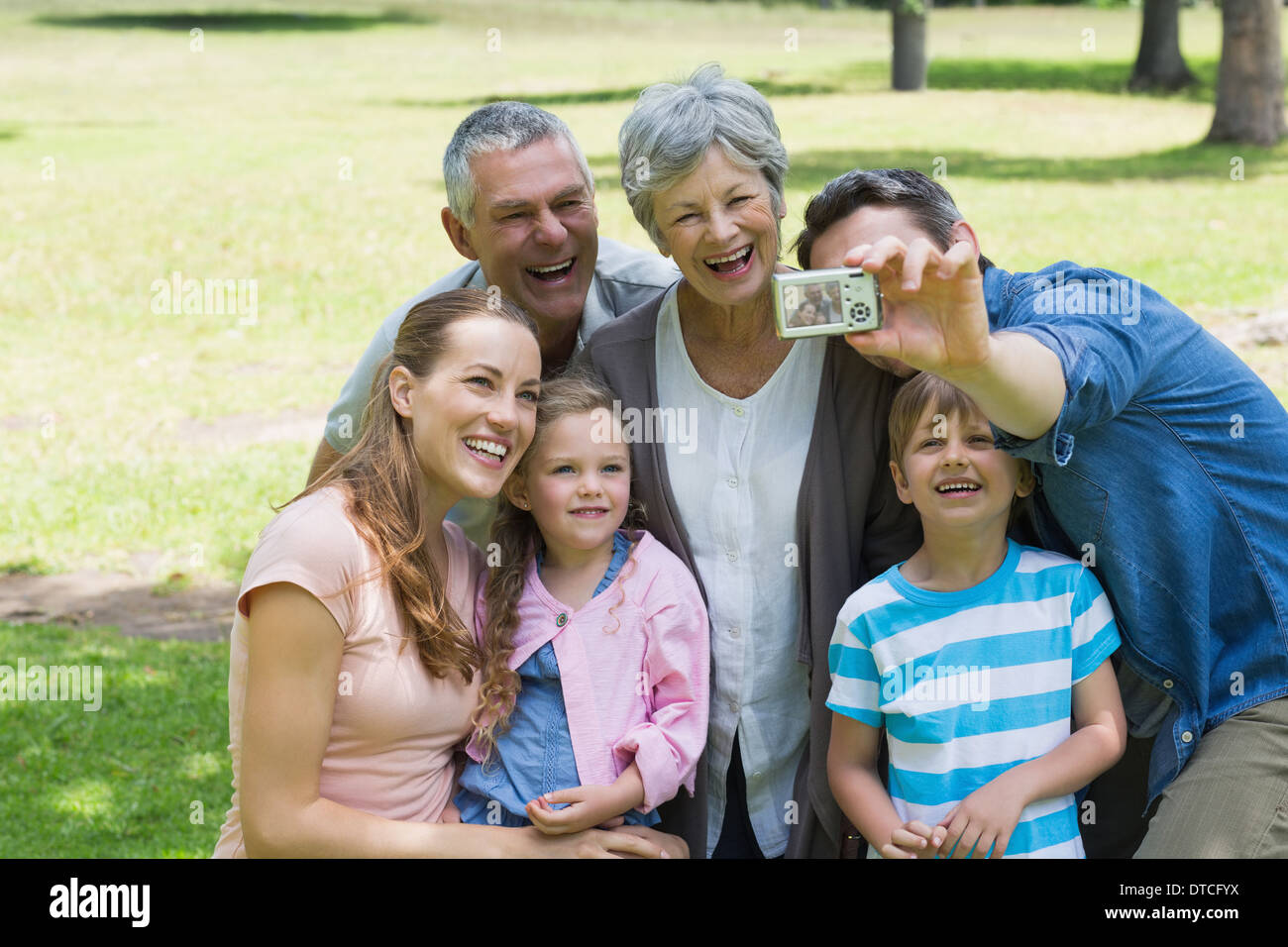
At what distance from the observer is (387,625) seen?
2.90 metres

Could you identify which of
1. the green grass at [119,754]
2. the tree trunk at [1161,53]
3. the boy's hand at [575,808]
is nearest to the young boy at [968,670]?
the boy's hand at [575,808]

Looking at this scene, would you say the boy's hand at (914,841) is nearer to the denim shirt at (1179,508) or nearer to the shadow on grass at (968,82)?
the denim shirt at (1179,508)

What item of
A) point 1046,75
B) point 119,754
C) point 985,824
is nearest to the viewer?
point 985,824

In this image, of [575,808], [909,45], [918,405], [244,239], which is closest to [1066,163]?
[909,45]

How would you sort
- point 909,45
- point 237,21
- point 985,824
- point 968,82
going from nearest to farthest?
point 985,824
point 909,45
point 968,82
point 237,21

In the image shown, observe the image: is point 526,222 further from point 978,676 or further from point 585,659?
point 978,676

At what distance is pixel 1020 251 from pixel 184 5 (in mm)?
39301

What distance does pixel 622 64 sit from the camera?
30016mm

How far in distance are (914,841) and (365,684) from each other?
3.84ft

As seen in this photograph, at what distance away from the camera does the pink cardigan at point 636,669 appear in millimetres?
2961

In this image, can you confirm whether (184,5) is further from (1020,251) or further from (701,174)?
(701,174)

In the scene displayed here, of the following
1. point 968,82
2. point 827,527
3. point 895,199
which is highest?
point 968,82

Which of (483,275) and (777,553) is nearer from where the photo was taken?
(777,553)

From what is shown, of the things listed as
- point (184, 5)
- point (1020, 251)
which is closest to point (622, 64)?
point (1020, 251)
